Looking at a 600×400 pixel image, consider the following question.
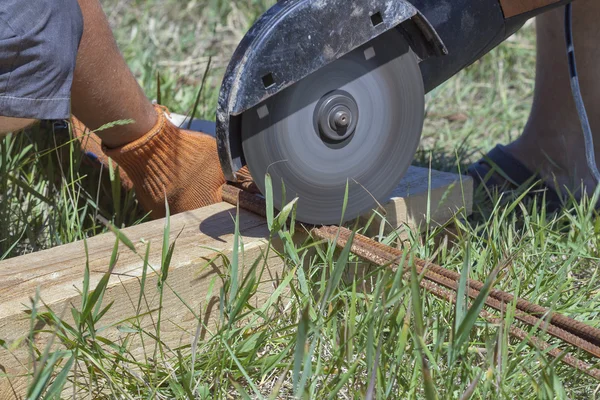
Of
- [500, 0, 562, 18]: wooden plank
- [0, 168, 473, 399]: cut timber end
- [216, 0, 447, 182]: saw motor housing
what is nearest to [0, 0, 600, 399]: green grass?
[0, 168, 473, 399]: cut timber end

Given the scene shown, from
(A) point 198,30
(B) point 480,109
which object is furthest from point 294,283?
(A) point 198,30

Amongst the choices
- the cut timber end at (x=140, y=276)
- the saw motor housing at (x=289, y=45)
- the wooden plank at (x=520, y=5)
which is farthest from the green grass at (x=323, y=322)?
the wooden plank at (x=520, y=5)

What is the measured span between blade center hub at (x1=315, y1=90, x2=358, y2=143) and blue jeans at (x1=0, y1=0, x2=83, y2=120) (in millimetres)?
458

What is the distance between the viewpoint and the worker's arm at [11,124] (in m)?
1.41

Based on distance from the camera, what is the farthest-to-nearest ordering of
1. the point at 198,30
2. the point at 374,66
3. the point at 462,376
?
the point at 198,30, the point at 374,66, the point at 462,376

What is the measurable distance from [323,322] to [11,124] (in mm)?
687

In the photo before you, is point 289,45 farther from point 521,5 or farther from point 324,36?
point 521,5

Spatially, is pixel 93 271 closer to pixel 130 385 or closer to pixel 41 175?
pixel 130 385

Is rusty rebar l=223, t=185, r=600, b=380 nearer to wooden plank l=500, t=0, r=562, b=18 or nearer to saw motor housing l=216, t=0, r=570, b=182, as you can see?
saw motor housing l=216, t=0, r=570, b=182

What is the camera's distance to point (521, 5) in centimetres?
153

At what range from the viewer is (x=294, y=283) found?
153 centimetres

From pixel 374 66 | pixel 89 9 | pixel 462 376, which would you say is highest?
pixel 89 9

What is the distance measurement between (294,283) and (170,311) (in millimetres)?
265

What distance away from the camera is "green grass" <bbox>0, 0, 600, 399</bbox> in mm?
1140
